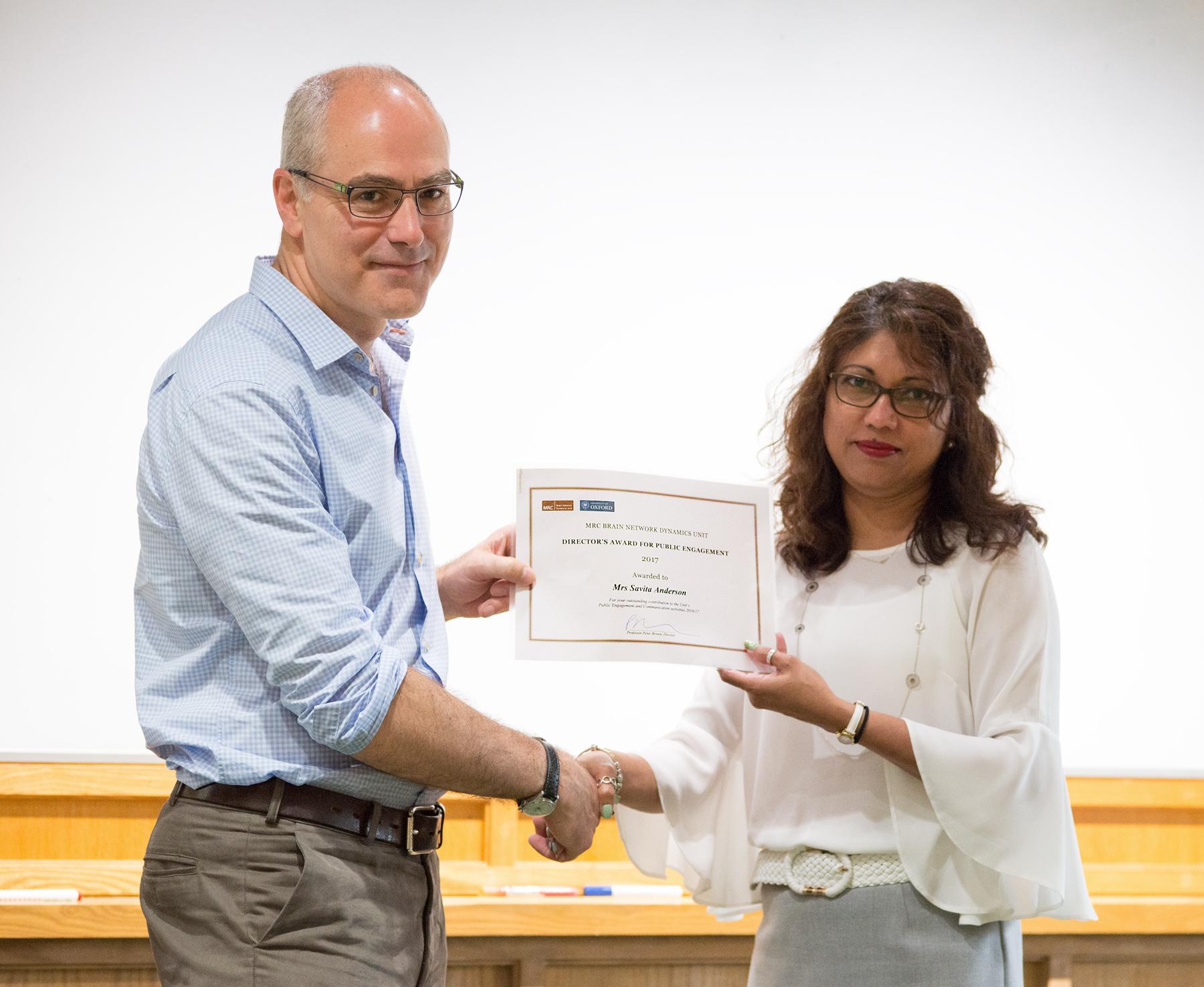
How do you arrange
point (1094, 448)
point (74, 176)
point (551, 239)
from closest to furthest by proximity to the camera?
1. point (74, 176)
2. point (551, 239)
3. point (1094, 448)

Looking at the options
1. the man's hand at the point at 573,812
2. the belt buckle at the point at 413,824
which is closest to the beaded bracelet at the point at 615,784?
the man's hand at the point at 573,812

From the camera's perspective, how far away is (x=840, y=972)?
5.74 ft

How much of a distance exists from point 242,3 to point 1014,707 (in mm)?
2222

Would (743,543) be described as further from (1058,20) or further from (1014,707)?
(1058,20)

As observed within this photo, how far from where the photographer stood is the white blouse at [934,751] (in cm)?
172

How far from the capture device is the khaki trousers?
A: 4.66 feet

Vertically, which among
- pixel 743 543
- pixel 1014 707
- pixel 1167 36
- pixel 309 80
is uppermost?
pixel 1167 36

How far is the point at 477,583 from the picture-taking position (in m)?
1.88

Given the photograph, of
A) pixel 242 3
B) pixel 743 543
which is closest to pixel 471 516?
pixel 743 543

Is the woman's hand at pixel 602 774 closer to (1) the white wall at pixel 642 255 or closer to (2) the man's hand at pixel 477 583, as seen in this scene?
(2) the man's hand at pixel 477 583

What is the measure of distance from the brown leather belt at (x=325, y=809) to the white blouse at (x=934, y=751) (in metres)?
0.53

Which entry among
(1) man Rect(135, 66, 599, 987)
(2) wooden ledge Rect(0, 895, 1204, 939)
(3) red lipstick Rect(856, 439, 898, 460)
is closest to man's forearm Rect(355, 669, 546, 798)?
(1) man Rect(135, 66, 599, 987)

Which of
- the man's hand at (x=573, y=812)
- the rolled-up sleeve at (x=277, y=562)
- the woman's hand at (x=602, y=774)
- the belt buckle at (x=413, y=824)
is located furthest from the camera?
the woman's hand at (x=602, y=774)

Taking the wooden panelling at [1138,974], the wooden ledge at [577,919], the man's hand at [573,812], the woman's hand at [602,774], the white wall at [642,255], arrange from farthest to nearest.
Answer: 1. the wooden panelling at [1138,974]
2. the white wall at [642,255]
3. the wooden ledge at [577,919]
4. the woman's hand at [602,774]
5. the man's hand at [573,812]
